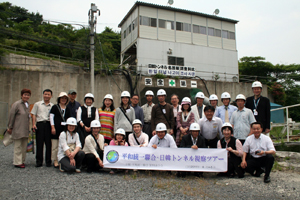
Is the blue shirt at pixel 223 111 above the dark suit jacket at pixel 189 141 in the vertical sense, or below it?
above

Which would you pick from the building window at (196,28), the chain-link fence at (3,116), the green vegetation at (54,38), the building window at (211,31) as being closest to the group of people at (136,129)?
the chain-link fence at (3,116)

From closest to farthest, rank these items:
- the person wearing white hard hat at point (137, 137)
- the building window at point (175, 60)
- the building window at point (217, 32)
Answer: the person wearing white hard hat at point (137, 137), the building window at point (175, 60), the building window at point (217, 32)

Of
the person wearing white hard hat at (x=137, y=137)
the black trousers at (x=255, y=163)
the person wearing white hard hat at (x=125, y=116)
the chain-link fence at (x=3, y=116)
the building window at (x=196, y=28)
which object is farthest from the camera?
the building window at (x=196, y=28)

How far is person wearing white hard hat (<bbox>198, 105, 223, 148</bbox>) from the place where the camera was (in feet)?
19.5

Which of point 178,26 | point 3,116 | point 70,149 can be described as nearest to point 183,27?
point 178,26

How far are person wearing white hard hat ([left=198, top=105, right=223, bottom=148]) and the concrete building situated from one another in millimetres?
14218

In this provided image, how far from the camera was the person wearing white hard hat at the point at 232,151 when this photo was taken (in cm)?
554

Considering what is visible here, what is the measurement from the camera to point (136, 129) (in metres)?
5.94

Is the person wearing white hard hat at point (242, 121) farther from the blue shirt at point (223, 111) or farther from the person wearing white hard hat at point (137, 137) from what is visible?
the person wearing white hard hat at point (137, 137)

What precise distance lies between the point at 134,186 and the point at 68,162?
73.1 inches

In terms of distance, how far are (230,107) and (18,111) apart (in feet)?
18.1

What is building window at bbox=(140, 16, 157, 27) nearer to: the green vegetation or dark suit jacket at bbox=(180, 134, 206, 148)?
the green vegetation

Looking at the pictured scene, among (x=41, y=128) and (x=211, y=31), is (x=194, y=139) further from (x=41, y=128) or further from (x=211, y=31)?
(x=211, y=31)

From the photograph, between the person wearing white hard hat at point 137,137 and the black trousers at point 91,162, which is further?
the person wearing white hard hat at point 137,137
